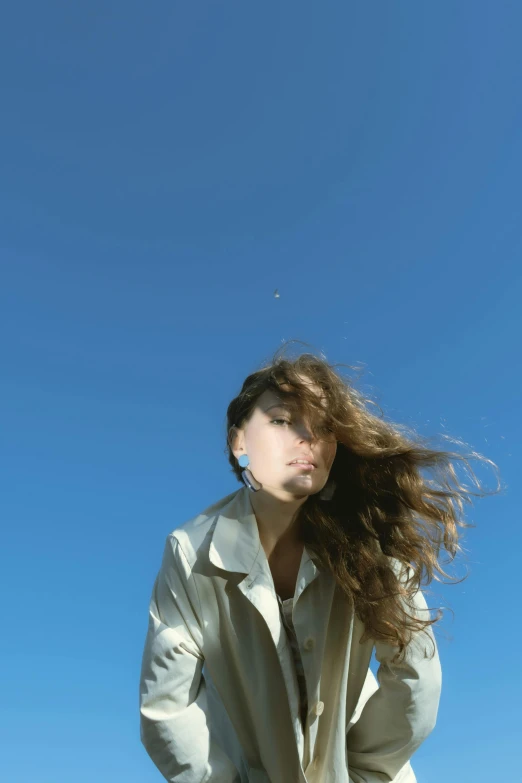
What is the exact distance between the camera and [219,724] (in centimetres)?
427

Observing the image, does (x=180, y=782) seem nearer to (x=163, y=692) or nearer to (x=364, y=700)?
(x=163, y=692)

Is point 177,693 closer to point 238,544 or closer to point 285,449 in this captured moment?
point 238,544

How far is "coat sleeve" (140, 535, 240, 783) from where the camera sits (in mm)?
3816

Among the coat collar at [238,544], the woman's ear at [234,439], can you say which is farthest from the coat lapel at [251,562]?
the woman's ear at [234,439]

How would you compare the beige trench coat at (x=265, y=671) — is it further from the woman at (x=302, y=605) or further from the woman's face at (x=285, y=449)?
the woman's face at (x=285, y=449)

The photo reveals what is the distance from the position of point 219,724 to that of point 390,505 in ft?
4.99

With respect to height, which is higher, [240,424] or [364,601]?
[240,424]

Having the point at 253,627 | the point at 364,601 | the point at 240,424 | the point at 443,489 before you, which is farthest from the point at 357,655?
the point at 240,424

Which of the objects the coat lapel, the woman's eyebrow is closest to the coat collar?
the coat lapel

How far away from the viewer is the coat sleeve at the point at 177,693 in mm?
3816

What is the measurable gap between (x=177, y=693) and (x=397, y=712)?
114 cm

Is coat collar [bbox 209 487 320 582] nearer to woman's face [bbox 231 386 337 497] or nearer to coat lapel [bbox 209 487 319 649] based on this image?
coat lapel [bbox 209 487 319 649]

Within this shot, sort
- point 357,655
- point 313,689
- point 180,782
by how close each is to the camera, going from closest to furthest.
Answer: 1. point 180,782
2. point 313,689
3. point 357,655

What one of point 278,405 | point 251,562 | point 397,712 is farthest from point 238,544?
point 397,712
